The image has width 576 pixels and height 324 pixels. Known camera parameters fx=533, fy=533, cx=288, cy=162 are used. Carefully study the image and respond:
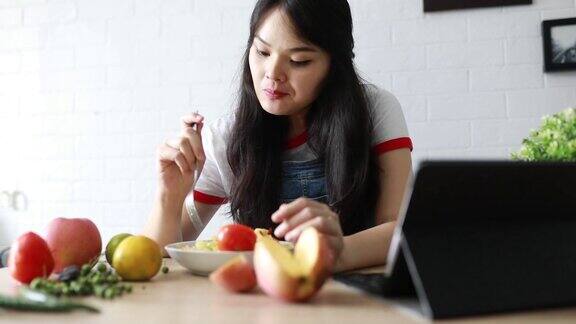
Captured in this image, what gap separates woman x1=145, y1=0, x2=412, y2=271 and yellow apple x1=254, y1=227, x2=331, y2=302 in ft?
1.61

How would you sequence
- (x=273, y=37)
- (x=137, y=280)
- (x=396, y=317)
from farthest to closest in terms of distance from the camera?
(x=273, y=37)
(x=137, y=280)
(x=396, y=317)

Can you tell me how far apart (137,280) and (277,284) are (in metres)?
0.29

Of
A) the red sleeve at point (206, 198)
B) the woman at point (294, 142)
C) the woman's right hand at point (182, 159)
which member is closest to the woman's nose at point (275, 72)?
the woman at point (294, 142)

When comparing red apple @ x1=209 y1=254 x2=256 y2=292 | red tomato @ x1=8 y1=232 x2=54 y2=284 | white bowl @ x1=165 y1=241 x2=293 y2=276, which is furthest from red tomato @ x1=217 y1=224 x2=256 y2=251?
red tomato @ x1=8 y1=232 x2=54 y2=284

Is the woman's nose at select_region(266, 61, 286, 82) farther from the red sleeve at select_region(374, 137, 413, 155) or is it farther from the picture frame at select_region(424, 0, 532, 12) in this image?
the picture frame at select_region(424, 0, 532, 12)

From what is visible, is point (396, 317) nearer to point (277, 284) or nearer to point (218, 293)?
point (277, 284)

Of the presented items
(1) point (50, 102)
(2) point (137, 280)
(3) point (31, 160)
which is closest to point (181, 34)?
(1) point (50, 102)

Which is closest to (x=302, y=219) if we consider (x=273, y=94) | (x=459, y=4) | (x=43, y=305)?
(x=43, y=305)

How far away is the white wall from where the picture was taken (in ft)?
6.58

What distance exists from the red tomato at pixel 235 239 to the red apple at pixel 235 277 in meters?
0.14

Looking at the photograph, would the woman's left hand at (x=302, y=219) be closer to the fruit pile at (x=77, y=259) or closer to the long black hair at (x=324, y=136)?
the fruit pile at (x=77, y=259)

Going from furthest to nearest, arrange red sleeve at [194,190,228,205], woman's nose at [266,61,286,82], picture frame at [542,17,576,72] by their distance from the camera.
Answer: picture frame at [542,17,576,72]
red sleeve at [194,190,228,205]
woman's nose at [266,61,286,82]

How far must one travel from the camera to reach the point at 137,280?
2.56 feet

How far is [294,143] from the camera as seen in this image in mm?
1399
